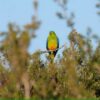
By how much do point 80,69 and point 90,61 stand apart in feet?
30.1

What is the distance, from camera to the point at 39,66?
13.7 m

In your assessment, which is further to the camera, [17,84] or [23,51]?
[17,84]

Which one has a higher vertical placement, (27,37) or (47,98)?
(27,37)

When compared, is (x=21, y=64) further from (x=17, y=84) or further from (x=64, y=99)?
(x=64, y=99)

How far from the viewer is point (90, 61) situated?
207 inches

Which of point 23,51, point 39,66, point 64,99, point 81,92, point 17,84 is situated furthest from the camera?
point 39,66

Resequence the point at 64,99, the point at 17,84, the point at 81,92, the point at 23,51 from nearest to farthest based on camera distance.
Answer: the point at 23,51 → the point at 17,84 → the point at 81,92 → the point at 64,99

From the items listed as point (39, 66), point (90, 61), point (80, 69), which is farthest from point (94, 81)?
point (90, 61)

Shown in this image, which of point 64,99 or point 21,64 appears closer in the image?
point 21,64

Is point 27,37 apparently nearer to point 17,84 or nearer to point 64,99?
point 17,84

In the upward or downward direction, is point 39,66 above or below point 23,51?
below

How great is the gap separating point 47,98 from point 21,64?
791 millimetres

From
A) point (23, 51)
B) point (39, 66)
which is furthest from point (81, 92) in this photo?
point (39, 66)

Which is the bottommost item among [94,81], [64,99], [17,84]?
[94,81]
